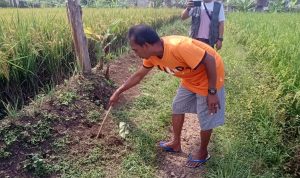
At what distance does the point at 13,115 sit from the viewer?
10.5 feet

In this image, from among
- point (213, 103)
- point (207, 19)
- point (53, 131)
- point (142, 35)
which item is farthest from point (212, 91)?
point (207, 19)

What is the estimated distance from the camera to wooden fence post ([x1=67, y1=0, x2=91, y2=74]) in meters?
4.24

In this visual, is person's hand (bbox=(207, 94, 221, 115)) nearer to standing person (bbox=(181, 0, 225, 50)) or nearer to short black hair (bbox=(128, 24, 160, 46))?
short black hair (bbox=(128, 24, 160, 46))

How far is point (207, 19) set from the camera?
14.9 ft

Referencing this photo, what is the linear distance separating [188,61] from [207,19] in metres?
2.20

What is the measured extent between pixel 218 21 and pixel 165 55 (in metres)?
2.22

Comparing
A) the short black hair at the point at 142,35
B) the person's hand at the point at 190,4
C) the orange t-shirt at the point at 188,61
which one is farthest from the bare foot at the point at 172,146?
the person's hand at the point at 190,4

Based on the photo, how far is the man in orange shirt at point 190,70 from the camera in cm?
253

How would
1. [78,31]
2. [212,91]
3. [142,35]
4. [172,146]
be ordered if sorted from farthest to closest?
1. [78,31]
2. [172,146]
3. [212,91]
4. [142,35]

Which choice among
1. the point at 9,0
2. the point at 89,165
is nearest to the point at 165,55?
the point at 89,165

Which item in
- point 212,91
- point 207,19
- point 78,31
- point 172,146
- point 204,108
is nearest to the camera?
point 212,91

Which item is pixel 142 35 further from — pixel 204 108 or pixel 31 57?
pixel 31 57

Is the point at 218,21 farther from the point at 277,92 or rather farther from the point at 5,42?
the point at 5,42

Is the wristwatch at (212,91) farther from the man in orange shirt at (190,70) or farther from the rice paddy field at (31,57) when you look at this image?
the rice paddy field at (31,57)
